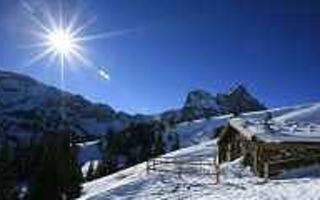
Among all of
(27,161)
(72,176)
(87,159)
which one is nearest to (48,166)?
(72,176)

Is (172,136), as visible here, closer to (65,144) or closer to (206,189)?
(65,144)

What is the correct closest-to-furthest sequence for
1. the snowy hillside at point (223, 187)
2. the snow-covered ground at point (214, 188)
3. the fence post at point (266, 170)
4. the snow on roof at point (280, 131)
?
the snow-covered ground at point (214, 188)
the snowy hillside at point (223, 187)
the fence post at point (266, 170)
the snow on roof at point (280, 131)

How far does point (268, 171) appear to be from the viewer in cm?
3694

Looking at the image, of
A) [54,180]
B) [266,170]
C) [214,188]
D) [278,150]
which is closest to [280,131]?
[278,150]

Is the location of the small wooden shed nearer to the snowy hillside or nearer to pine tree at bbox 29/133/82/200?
the snowy hillside

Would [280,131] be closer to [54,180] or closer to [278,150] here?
[278,150]

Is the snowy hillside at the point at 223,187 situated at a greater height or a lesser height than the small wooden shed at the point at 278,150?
lesser

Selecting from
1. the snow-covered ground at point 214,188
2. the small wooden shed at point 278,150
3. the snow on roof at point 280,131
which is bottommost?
the snow-covered ground at point 214,188

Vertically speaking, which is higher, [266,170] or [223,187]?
[266,170]

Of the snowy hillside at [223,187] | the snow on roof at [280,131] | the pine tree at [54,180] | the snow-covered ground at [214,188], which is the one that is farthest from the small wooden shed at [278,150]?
the pine tree at [54,180]

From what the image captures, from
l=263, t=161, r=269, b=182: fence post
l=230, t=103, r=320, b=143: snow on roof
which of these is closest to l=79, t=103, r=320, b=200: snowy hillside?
l=263, t=161, r=269, b=182: fence post

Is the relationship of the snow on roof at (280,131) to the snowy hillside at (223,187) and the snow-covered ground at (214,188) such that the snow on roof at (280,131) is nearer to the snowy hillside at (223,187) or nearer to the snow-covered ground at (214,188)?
the snowy hillside at (223,187)

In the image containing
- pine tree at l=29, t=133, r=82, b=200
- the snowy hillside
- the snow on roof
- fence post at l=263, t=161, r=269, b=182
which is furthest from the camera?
pine tree at l=29, t=133, r=82, b=200

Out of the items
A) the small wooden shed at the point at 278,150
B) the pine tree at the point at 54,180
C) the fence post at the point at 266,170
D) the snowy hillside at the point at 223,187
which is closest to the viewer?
the snowy hillside at the point at 223,187
